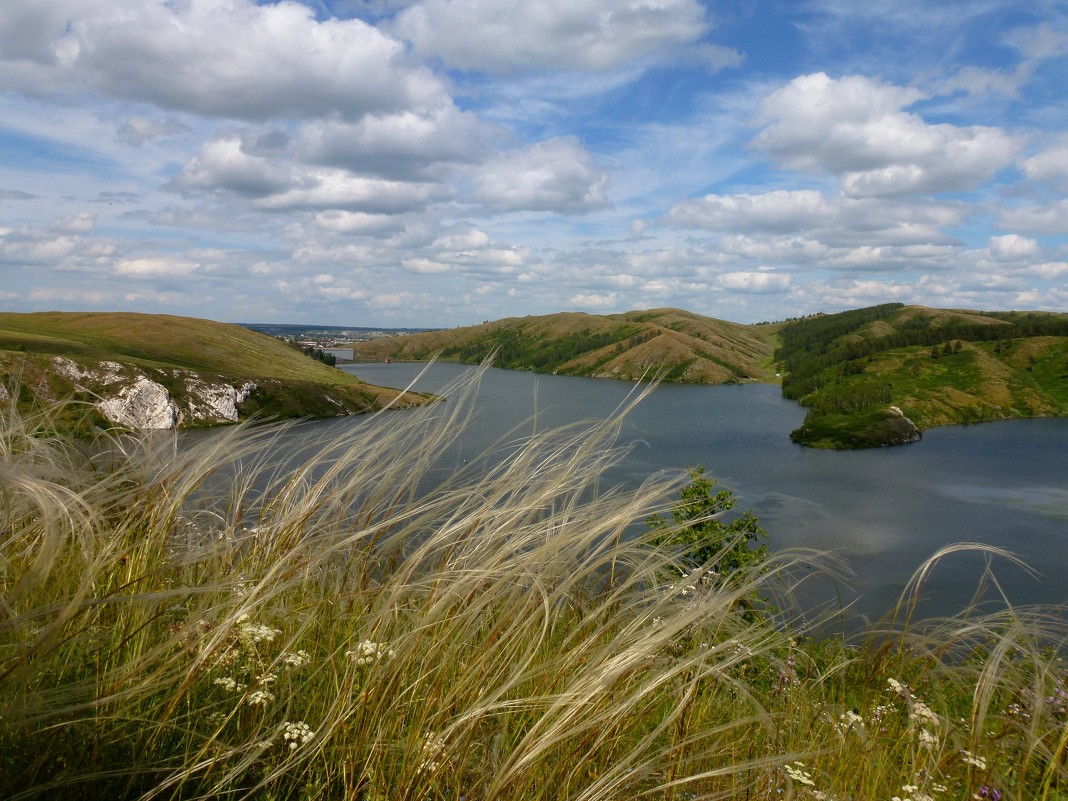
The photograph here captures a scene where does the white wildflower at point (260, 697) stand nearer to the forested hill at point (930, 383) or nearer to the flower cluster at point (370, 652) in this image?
the flower cluster at point (370, 652)

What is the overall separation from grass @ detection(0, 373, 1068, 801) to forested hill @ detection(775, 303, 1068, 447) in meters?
95.8

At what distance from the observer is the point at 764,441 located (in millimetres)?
91062

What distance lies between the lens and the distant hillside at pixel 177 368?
87312mm

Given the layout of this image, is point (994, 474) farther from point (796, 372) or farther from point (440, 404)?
point (796, 372)

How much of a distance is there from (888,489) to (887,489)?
0.10m

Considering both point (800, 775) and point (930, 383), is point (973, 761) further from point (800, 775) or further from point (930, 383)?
point (930, 383)

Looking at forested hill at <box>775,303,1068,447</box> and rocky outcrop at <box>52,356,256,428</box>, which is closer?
rocky outcrop at <box>52,356,256,428</box>

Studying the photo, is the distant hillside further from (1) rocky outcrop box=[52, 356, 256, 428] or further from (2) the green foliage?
(2) the green foliage

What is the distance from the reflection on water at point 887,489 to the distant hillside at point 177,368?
119ft

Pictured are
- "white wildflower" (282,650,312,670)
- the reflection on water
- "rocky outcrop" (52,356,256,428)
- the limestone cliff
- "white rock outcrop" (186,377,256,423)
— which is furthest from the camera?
"white rock outcrop" (186,377,256,423)

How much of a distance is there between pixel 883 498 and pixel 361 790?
227 feet

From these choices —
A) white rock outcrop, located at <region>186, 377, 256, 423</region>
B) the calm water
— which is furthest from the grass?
white rock outcrop, located at <region>186, 377, 256, 423</region>

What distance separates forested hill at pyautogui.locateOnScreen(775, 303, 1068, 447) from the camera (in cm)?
10281

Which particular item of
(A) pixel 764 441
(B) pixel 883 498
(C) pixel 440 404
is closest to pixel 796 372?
(A) pixel 764 441
